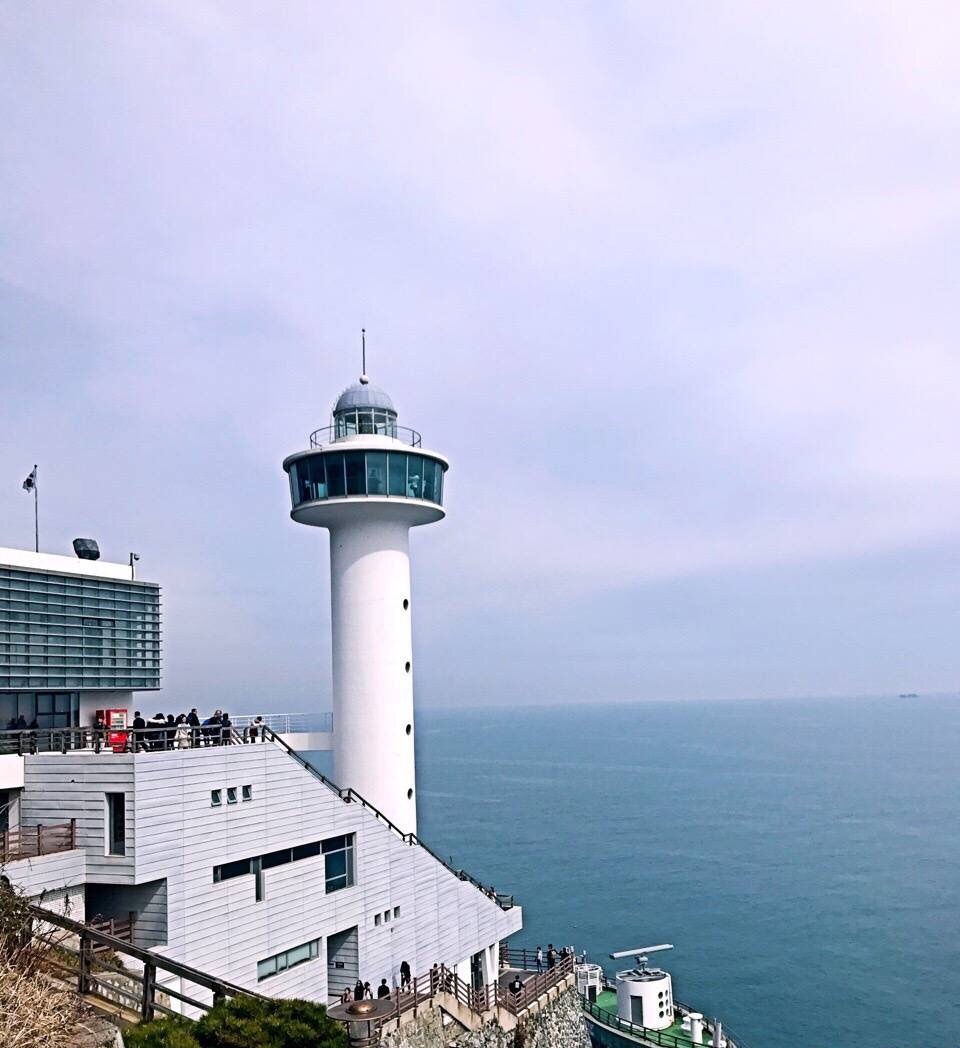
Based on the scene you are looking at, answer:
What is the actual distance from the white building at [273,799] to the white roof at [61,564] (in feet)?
0.19

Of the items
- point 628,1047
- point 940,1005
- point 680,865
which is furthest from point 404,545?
point 680,865

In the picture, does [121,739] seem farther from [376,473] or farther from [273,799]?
[376,473]

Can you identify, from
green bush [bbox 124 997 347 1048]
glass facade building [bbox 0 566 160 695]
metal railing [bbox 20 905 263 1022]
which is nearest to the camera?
green bush [bbox 124 997 347 1048]

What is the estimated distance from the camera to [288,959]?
28.5 m

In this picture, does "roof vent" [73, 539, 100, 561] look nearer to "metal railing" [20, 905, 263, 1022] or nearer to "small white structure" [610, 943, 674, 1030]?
"metal railing" [20, 905, 263, 1022]

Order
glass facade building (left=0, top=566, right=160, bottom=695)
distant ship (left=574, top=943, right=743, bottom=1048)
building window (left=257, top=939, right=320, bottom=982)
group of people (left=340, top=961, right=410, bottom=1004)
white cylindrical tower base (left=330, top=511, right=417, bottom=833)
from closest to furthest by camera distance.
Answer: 1. building window (left=257, top=939, right=320, bottom=982)
2. glass facade building (left=0, top=566, right=160, bottom=695)
3. group of people (left=340, top=961, right=410, bottom=1004)
4. white cylindrical tower base (left=330, top=511, right=417, bottom=833)
5. distant ship (left=574, top=943, right=743, bottom=1048)

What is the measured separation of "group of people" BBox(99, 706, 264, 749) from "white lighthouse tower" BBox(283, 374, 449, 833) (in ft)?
27.5

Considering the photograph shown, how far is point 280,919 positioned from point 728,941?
58.5 meters

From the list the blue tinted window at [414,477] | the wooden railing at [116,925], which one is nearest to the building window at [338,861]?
the wooden railing at [116,925]

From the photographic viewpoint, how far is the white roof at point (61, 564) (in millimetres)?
27847

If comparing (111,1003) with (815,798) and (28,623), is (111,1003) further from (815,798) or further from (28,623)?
(815,798)

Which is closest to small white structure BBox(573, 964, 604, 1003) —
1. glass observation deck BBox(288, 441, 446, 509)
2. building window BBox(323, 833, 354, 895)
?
building window BBox(323, 833, 354, 895)

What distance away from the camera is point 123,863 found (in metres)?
23.4

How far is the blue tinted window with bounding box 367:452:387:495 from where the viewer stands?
37625 millimetres
